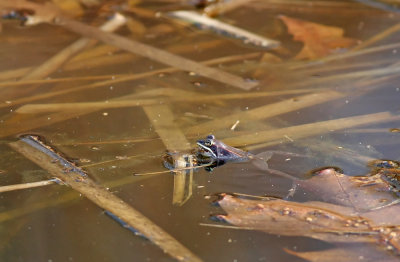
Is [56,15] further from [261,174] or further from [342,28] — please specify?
[261,174]

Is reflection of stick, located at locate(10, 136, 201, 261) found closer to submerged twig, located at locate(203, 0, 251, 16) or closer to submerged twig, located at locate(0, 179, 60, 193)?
submerged twig, located at locate(0, 179, 60, 193)

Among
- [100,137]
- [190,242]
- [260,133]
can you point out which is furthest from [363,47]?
[190,242]

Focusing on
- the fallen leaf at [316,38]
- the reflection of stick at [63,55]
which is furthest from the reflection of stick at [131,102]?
the fallen leaf at [316,38]

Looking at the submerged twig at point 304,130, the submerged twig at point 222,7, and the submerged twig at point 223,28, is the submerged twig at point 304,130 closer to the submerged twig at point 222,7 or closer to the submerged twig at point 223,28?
the submerged twig at point 223,28

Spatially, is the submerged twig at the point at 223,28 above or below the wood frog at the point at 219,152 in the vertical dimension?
above

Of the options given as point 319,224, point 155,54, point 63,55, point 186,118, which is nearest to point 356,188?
point 319,224

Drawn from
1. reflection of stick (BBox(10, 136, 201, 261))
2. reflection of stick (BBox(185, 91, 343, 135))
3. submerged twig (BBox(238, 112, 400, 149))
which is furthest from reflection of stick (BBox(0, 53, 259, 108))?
submerged twig (BBox(238, 112, 400, 149))
